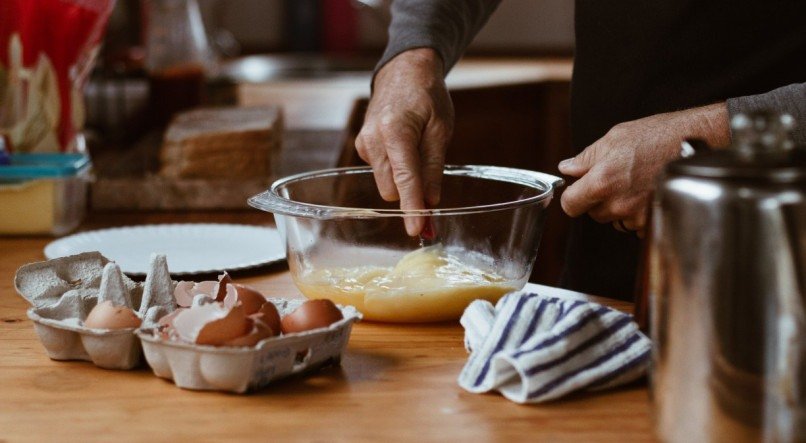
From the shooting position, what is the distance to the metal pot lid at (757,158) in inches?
26.5

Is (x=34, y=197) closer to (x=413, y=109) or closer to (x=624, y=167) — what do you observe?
(x=413, y=109)

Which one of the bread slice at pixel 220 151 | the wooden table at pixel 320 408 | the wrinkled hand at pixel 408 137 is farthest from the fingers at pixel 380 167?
the bread slice at pixel 220 151

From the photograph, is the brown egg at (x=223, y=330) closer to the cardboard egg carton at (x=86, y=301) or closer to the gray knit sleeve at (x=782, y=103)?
the cardboard egg carton at (x=86, y=301)

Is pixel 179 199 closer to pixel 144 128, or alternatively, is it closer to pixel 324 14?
pixel 144 128

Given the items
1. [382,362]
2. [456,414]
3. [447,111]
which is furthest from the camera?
[447,111]

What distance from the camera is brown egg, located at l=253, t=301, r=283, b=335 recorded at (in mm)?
910

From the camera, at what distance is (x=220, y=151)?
200cm

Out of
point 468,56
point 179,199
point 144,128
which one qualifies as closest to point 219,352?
point 179,199

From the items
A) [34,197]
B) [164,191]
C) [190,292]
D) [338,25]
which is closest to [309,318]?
[190,292]

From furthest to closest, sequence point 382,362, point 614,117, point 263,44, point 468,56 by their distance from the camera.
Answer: point 263,44 → point 468,56 → point 614,117 → point 382,362

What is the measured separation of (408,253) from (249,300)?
0.25 metres

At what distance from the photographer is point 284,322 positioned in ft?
3.07

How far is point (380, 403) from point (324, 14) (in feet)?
14.5

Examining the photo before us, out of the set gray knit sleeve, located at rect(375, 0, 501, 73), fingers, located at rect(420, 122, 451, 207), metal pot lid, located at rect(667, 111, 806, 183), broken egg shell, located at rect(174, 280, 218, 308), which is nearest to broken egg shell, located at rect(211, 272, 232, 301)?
broken egg shell, located at rect(174, 280, 218, 308)
